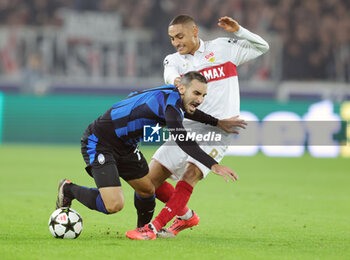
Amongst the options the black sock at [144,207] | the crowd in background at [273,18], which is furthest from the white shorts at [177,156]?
the crowd in background at [273,18]

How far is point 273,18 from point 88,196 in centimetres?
1477

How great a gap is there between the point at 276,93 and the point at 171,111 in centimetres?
1278

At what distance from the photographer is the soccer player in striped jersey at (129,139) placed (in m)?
5.08

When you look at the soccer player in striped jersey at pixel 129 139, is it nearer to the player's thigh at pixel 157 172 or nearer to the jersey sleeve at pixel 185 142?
the jersey sleeve at pixel 185 142

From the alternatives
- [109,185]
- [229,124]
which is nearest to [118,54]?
[229,124]

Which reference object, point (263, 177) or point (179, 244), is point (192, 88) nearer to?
point (179, 244)

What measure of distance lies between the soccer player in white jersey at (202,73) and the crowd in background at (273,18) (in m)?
11.5

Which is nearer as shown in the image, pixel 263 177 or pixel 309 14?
pixel 263 177

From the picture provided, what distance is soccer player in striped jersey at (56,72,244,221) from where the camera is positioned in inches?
200

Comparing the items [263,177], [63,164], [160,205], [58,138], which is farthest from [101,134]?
[58,138]

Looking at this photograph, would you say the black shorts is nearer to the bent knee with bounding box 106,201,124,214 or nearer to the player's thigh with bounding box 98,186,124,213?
the player's thigh with bounding box 98,186,124,213

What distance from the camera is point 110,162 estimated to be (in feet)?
17.2

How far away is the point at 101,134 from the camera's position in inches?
211

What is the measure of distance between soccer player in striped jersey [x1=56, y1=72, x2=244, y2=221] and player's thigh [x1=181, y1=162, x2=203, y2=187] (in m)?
0.31
